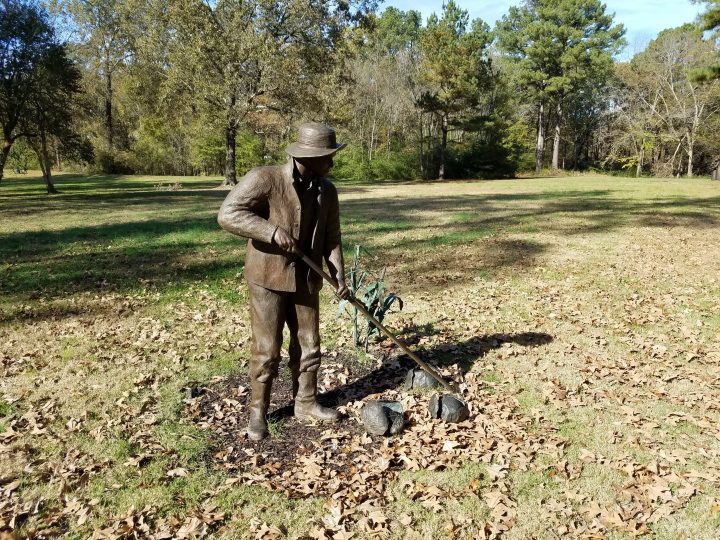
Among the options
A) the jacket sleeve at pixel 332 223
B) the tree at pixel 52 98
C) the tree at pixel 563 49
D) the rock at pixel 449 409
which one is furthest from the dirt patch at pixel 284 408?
the tree at pixel 563 49

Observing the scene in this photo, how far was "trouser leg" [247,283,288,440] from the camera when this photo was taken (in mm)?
4121

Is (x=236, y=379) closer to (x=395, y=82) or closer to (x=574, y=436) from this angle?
(x=574, y=436)

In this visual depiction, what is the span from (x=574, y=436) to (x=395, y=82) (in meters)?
42.8

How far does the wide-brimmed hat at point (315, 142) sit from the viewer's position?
3.80m

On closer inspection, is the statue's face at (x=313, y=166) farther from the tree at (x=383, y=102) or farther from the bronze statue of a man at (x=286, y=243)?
the tree at (x=383, y=102)

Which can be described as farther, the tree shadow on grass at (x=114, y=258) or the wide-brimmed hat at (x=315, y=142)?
the tree shadow on grass at (x=114, y=258)

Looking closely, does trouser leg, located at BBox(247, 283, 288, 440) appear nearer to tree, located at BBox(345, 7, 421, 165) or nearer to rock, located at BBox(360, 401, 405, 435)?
rock, located at BBox(360, 401, 405, 435)

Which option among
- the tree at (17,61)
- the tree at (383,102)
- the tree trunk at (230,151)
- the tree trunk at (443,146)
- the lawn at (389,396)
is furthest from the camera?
the tree at (383,102)

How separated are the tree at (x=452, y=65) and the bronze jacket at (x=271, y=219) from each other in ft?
108

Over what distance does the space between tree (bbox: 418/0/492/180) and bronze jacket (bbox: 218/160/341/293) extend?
33018 millimetres

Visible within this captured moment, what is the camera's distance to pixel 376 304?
5.92 metres

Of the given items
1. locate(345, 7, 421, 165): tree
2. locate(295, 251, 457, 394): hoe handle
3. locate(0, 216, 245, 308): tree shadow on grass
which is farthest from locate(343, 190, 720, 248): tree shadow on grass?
locate(345, 7, 421, 165): tree

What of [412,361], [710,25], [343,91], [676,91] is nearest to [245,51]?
[343,91]

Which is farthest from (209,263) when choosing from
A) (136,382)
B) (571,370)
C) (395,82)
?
(395,82)
